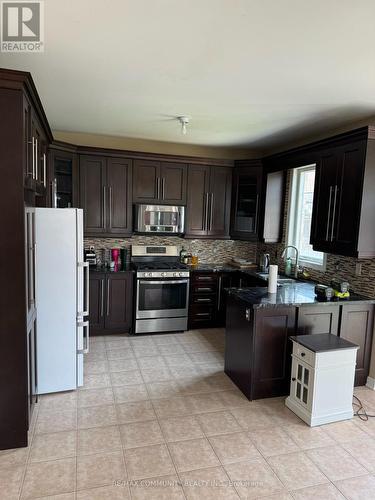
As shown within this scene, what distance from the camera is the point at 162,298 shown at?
4.66 m

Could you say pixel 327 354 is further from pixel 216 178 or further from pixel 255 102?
pixel 216 178

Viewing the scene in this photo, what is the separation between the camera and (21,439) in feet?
7.89

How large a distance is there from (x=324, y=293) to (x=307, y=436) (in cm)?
130

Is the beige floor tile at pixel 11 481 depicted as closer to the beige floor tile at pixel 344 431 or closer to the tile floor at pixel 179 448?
the tile floor at pixel 179 448

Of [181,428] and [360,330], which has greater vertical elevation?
[360,330]

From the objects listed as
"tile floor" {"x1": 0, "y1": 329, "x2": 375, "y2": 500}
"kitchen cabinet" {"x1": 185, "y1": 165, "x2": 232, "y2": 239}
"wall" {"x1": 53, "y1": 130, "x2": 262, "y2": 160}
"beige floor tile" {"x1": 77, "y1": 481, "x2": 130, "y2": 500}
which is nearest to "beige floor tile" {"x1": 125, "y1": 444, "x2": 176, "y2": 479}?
"tile floor" {"x1": 0, "y1": 329, "x2": 375, "y2": 500}

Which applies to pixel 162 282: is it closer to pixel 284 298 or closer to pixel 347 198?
pixel 284 298

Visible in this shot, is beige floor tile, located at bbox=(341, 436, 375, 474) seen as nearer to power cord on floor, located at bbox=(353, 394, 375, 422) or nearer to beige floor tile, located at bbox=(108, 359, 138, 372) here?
power cord on floor, located at bbox=(353, 394, 375, 422)

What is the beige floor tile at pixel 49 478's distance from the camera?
203 centimetres

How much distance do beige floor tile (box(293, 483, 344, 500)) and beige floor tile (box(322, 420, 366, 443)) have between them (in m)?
0.54

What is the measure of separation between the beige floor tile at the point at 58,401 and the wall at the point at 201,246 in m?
2.20

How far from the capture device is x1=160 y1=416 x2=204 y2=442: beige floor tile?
8.46 ft

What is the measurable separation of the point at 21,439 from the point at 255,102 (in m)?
3.22

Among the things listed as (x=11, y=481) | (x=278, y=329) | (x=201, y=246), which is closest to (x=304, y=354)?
(x=278, y=329)
